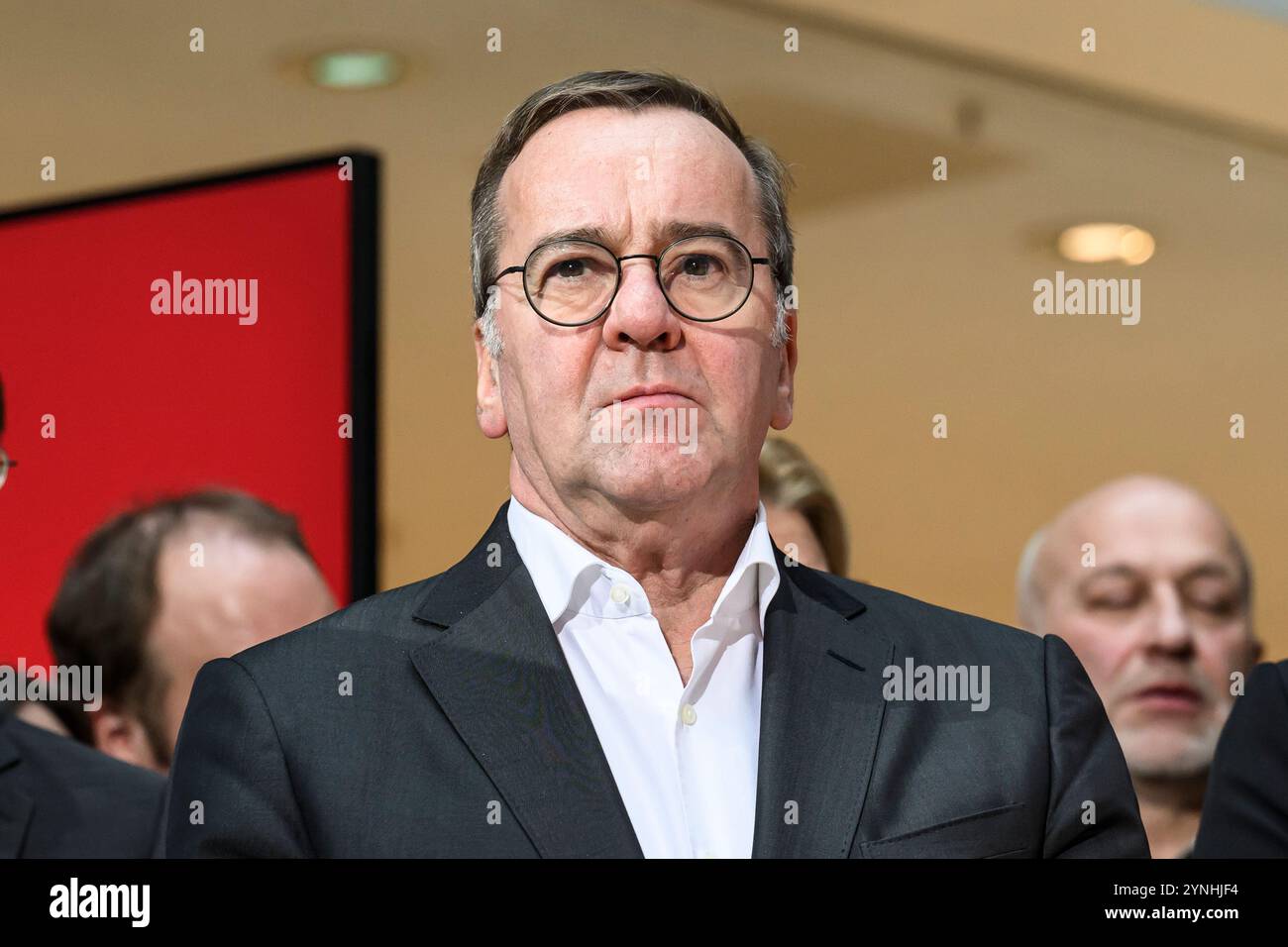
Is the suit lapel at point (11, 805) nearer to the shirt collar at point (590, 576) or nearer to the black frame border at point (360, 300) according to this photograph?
the black frame border at point (360, 300)

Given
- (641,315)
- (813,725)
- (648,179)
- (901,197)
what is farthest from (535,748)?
(901,197)

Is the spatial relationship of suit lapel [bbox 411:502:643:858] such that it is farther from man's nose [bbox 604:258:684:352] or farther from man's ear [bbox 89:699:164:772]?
man's ear [bbox 89:699:164:772]

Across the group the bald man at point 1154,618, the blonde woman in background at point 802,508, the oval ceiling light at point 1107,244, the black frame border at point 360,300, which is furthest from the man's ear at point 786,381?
the oval ceiling light at point 1107,244

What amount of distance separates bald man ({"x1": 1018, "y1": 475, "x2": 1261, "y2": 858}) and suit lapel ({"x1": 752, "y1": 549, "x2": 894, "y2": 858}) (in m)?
1.60

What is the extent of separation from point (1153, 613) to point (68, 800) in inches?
77.4

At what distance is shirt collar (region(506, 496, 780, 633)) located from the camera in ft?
5.21

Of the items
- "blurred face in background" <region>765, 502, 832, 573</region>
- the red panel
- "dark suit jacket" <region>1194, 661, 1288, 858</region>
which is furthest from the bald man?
the red panel

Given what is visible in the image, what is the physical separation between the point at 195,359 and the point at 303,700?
1.45 metres

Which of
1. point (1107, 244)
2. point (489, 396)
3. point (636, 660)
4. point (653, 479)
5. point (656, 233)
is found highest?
point (1107, 244)

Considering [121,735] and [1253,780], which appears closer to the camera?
[1253,780]

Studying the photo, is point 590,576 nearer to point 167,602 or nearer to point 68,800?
point 68,800

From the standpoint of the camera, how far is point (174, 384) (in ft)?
A: 9.20
